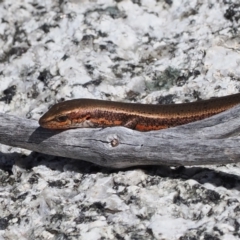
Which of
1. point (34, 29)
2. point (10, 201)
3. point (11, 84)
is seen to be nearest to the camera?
point (10, 201)

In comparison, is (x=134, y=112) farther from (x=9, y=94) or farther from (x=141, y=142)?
(x=9, y=94)

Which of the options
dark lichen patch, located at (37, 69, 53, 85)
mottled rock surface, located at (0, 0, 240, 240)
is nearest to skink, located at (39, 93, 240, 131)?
mottled rock surface, located at (0, 0, 240, 240)

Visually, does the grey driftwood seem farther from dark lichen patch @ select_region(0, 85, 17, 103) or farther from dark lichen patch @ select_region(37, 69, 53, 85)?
dark lichen patch @ select_region(37, 69, 53, 85)

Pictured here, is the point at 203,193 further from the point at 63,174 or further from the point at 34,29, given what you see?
the point at 34,29

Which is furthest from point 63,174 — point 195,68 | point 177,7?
point 177,7

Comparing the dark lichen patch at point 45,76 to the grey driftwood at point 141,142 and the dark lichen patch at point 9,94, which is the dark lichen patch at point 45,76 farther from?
the grey driftwood at point 141,142

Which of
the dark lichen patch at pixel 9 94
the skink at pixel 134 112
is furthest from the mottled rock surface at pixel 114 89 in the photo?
the skink at pixel 134 112

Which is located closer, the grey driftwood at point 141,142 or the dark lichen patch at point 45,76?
the grey driftwood at point 141,142
